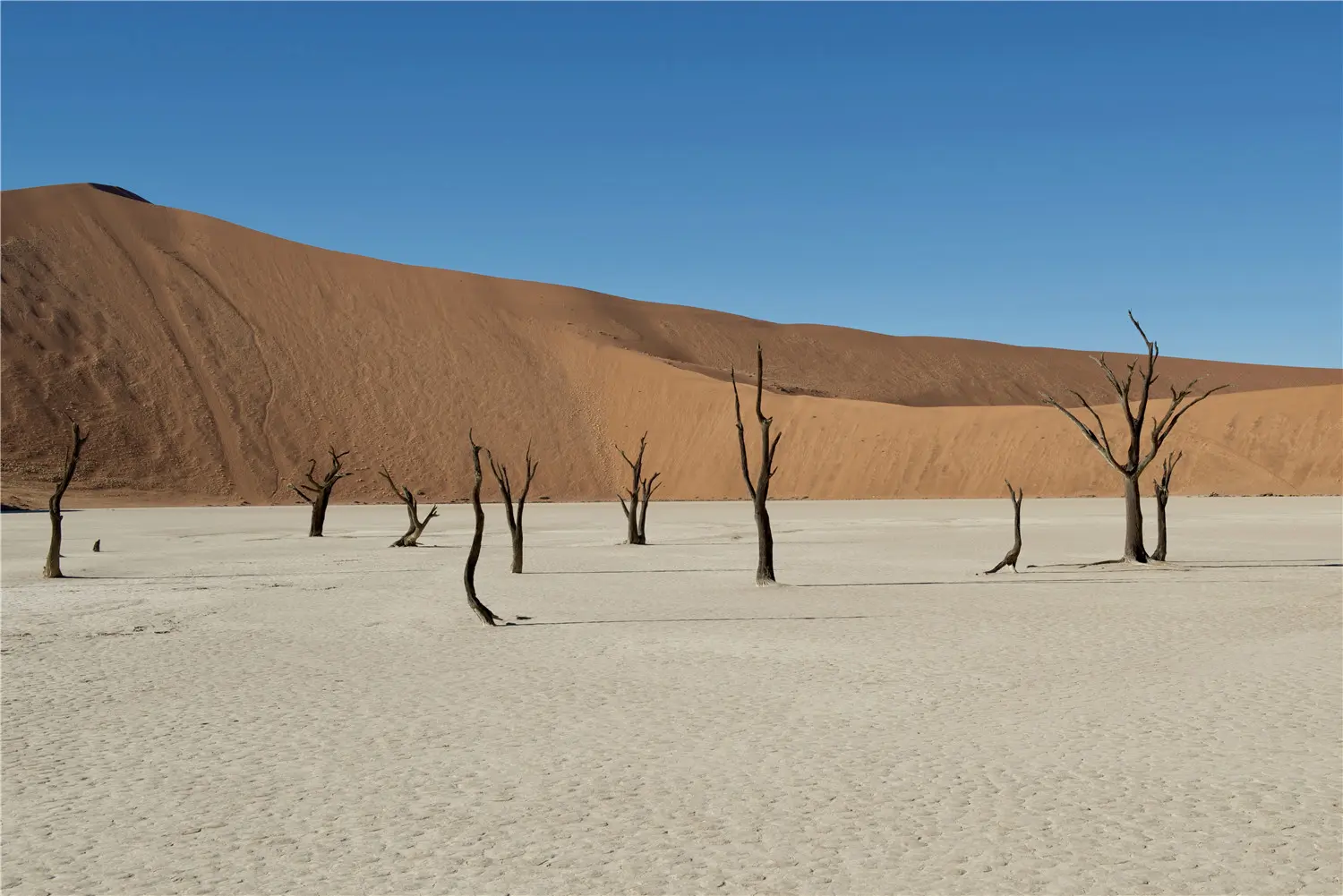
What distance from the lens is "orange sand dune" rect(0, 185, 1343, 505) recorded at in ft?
226

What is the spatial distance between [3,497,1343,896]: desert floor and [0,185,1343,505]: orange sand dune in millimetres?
51540

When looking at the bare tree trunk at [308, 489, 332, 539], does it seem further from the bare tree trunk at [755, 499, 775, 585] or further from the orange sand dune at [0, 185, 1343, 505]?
the orange sand dune at [0, 185, 1343, 505]

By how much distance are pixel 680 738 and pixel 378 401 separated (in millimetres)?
74156

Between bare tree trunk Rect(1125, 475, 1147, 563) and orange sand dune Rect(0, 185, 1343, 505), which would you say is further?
orange sand dune Rect(0, 185, 1343, 505)

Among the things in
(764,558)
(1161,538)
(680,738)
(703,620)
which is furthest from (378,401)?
(680,738)

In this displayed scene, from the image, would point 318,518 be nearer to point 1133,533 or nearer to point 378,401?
point 1133,533

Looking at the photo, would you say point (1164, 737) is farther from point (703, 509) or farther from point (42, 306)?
point (42, 306)

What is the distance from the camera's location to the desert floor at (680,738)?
20.6 ft

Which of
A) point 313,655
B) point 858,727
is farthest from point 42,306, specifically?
point 858,727

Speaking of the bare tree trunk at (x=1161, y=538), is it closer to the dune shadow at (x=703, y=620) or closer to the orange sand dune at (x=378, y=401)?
the dune shadow at (x=703, y=620)

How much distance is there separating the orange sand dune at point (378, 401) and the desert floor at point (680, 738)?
5154 centimetres

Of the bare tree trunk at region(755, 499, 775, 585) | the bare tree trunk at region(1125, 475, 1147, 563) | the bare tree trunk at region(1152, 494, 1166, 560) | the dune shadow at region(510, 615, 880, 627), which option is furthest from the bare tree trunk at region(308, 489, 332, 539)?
the bare tree trunk at region(1152, 494, 1166, 560)

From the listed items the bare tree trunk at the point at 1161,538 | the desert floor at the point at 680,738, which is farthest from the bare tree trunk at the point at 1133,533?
the desert floor at the point at 680,738

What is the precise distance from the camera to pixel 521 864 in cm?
625
